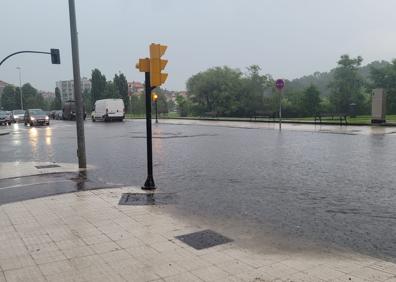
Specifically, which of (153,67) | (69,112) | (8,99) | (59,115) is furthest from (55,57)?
(8,99)

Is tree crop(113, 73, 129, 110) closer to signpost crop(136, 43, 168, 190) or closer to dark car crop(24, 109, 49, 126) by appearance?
dark car crop(24, 109, 49, 126)

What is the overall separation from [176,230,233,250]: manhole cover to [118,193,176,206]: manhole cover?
6.54ft

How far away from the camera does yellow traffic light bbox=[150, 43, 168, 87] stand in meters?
8.30

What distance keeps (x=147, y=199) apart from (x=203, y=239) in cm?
264

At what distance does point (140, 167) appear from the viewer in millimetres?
12383

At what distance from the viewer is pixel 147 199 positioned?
8070mm

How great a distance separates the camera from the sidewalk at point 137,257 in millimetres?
4457

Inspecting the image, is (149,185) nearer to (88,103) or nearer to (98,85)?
(98,85)

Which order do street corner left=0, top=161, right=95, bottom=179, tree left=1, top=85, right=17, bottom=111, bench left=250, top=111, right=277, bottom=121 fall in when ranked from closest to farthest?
street corner left=0, top=161, right=95, bottom=179 → bench left=250, top=111, right=277, bottom=121 → tree left=1, top=85, right=17, bottom=111

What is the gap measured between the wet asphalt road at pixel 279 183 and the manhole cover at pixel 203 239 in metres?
0.38

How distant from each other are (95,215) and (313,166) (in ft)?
22.7

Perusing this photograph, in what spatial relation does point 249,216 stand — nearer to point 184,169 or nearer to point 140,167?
point 184,169

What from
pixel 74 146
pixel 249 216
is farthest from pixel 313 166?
pixel 74 146

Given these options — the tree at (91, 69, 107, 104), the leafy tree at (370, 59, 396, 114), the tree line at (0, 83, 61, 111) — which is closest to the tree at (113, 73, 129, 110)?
the tree at (91, 69, 107, 104)
